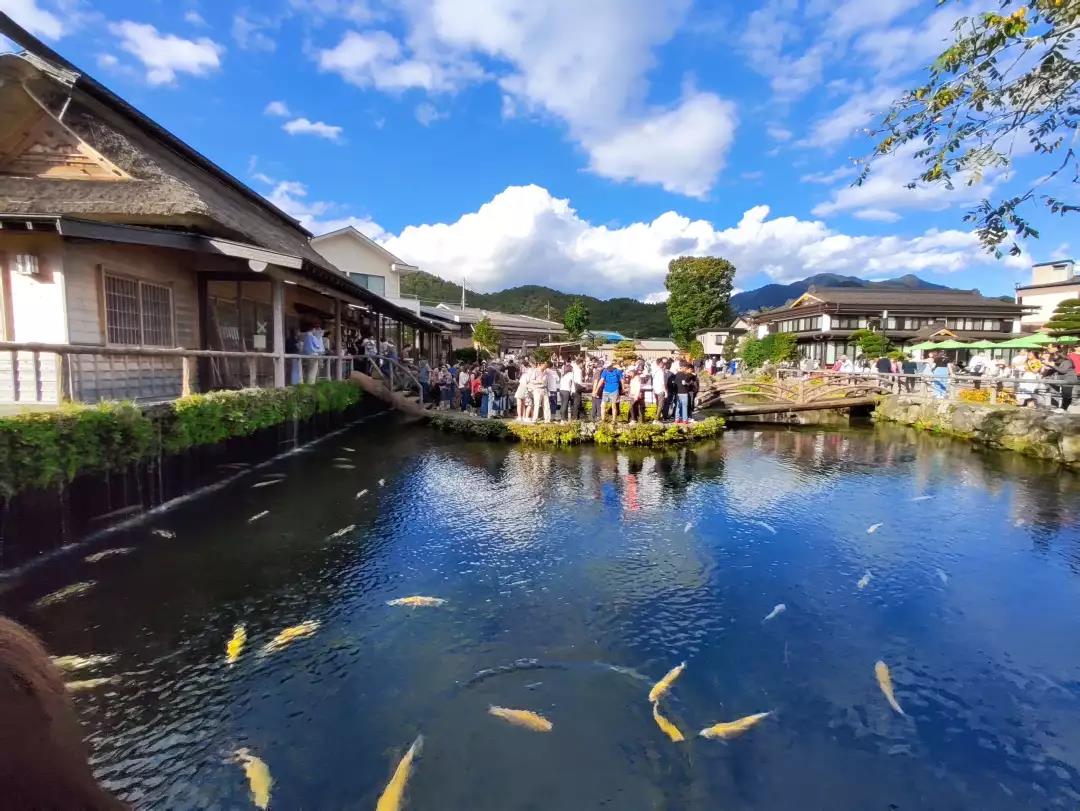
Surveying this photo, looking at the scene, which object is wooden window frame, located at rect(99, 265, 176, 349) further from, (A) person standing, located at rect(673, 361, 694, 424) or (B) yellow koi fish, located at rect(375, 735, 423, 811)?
(A) person standing, located at rect(673, 361, 694, 424)

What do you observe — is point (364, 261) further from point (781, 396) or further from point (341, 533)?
point (341, 533)

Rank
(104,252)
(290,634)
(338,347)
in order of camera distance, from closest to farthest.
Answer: (290,634) → (104,252) → (338,347)

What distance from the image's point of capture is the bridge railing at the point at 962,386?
1686 centimetres

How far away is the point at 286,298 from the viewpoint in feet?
57.8

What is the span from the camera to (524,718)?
14.2 ft

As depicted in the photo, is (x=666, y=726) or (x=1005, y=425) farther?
(x=1005, y=425)

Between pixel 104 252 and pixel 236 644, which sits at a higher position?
pixel 104 252

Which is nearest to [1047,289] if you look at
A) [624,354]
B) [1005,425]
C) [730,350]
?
[730,350]

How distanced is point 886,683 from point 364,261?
35.2 metres

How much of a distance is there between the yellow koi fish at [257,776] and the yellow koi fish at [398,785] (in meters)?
0.69

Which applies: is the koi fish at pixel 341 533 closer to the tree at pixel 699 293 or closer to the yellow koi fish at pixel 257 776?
the yellow koi fish at pixel 257 776

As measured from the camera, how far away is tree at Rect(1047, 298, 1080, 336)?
2630cm

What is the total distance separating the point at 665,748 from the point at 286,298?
16989 mm

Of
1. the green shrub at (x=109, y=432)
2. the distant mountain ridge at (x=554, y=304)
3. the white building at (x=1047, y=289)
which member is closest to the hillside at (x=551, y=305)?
the distant mountain ridge at (x=554, y=304)
